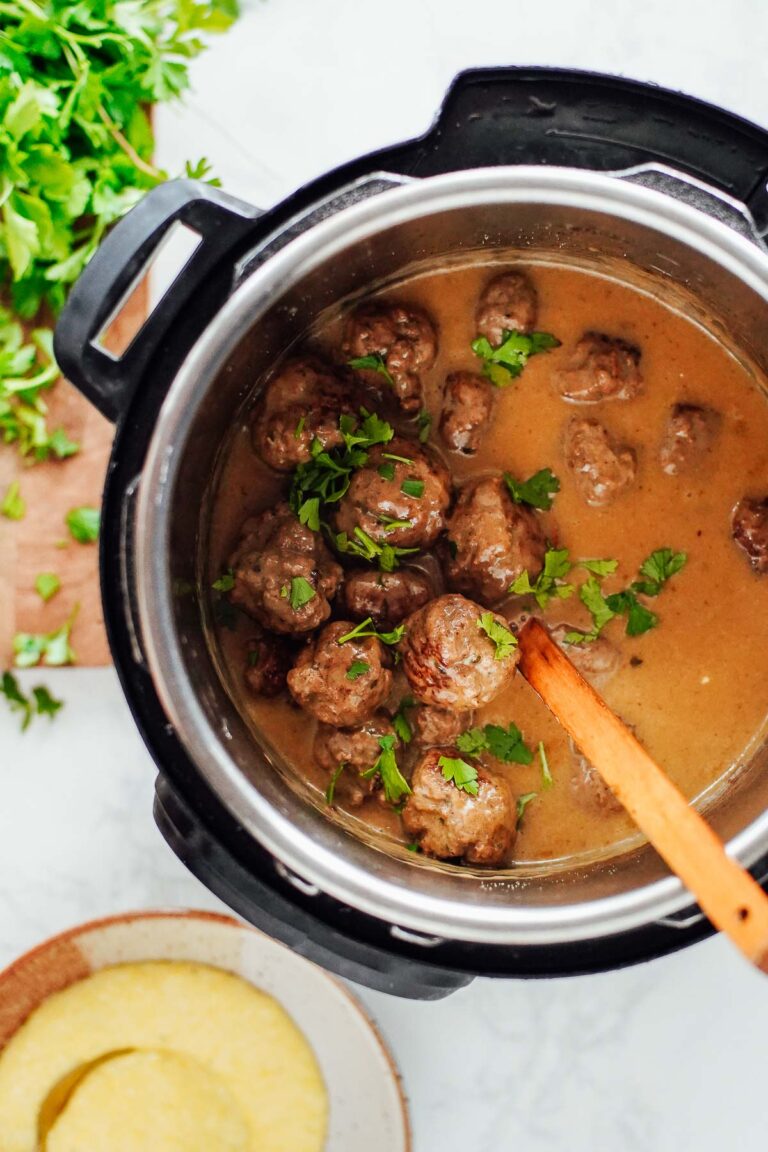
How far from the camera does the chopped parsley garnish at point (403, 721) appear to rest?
2.12 m

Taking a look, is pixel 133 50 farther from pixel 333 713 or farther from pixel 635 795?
pixel 635 795

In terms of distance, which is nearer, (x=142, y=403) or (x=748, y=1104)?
(x=142, y=403)

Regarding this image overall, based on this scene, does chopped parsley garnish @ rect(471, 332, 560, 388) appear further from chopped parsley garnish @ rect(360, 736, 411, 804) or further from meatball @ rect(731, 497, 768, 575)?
chopped parsley garnish @ rect(360, 736, 411, 804)

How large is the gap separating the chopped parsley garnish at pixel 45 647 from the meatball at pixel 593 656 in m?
1.05

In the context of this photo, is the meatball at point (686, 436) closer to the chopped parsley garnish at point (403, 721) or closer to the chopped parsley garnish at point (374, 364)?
the chopped parsley garnish at point (374, 364)

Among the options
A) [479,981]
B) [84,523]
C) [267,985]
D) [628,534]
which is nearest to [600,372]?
[628,534]

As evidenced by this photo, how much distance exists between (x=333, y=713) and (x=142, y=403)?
0.65m

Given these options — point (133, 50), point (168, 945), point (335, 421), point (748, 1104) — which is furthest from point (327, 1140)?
point (133, 50)

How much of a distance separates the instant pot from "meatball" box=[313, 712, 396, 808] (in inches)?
6.2

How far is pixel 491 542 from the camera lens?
6.57ft

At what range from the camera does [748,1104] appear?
254 cm

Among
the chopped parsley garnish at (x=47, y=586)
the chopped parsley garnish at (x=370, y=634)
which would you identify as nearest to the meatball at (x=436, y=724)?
the chopped parsley garnish at (x=370, y=634)

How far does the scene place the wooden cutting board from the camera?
2420mm

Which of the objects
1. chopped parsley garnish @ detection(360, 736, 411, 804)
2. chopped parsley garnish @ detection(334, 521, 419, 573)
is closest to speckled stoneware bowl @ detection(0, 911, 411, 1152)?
chopped parsley garnish @ detection(360, 736, 411, 804)
